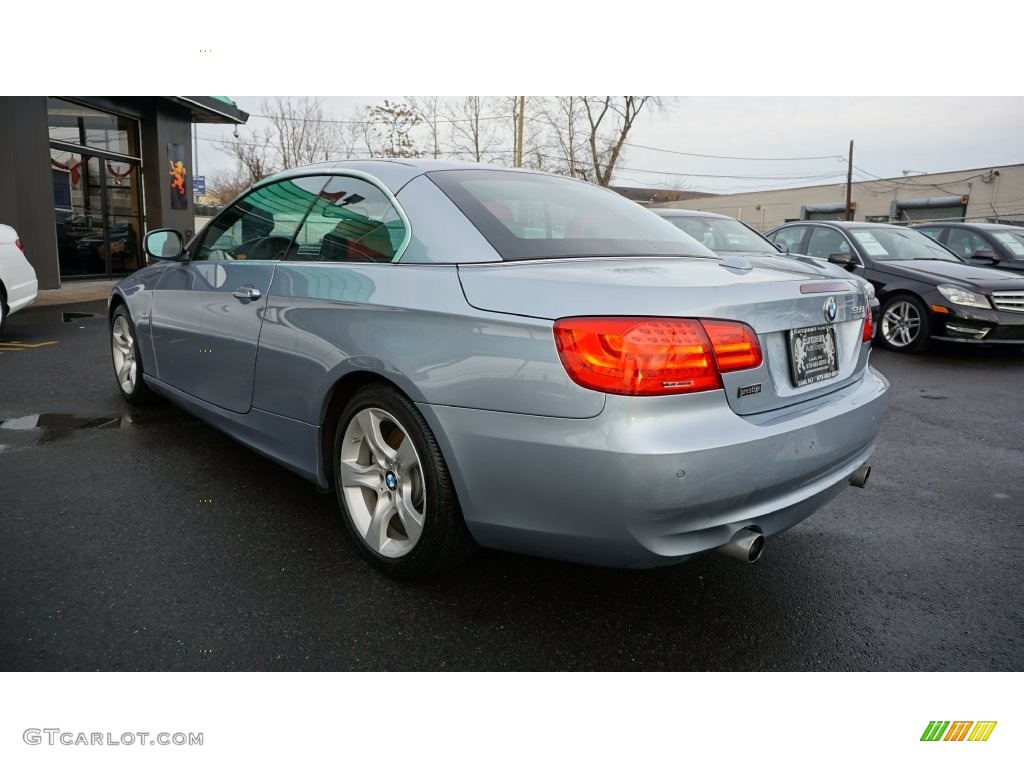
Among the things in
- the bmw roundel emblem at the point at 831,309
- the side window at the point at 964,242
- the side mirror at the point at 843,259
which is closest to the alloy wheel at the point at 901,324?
the side mirror at the point at 843,259

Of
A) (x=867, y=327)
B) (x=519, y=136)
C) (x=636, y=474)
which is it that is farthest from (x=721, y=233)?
(x=519, y=136)

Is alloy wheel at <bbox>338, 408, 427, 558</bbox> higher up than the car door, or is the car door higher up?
the car door

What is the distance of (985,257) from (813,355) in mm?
8972

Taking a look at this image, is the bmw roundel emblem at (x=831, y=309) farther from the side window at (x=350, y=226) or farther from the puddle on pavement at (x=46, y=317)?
the puddle on pavement at (x=46, y=317)

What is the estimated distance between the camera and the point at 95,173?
607 inches

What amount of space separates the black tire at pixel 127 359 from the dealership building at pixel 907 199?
122 ft

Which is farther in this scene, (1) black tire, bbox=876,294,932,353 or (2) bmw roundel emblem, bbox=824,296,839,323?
(1) black tire, bbox=876,294,932,353

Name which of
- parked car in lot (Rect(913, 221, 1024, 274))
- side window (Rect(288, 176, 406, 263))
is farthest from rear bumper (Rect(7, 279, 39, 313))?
parked car in lot (Rect(913, 221, 1024, 274))

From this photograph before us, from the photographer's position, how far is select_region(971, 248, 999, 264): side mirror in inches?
377

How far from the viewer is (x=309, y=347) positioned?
283 centimetres

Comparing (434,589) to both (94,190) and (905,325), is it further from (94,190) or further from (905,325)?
(94,190)

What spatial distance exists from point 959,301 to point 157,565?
8005 mm

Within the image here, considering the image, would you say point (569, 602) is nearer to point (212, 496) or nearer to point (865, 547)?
point (865, 547)

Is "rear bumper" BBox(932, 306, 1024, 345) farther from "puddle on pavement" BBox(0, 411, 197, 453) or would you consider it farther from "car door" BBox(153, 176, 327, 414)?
"puddle on pavement" BBox(0, 411, 197, 453)
